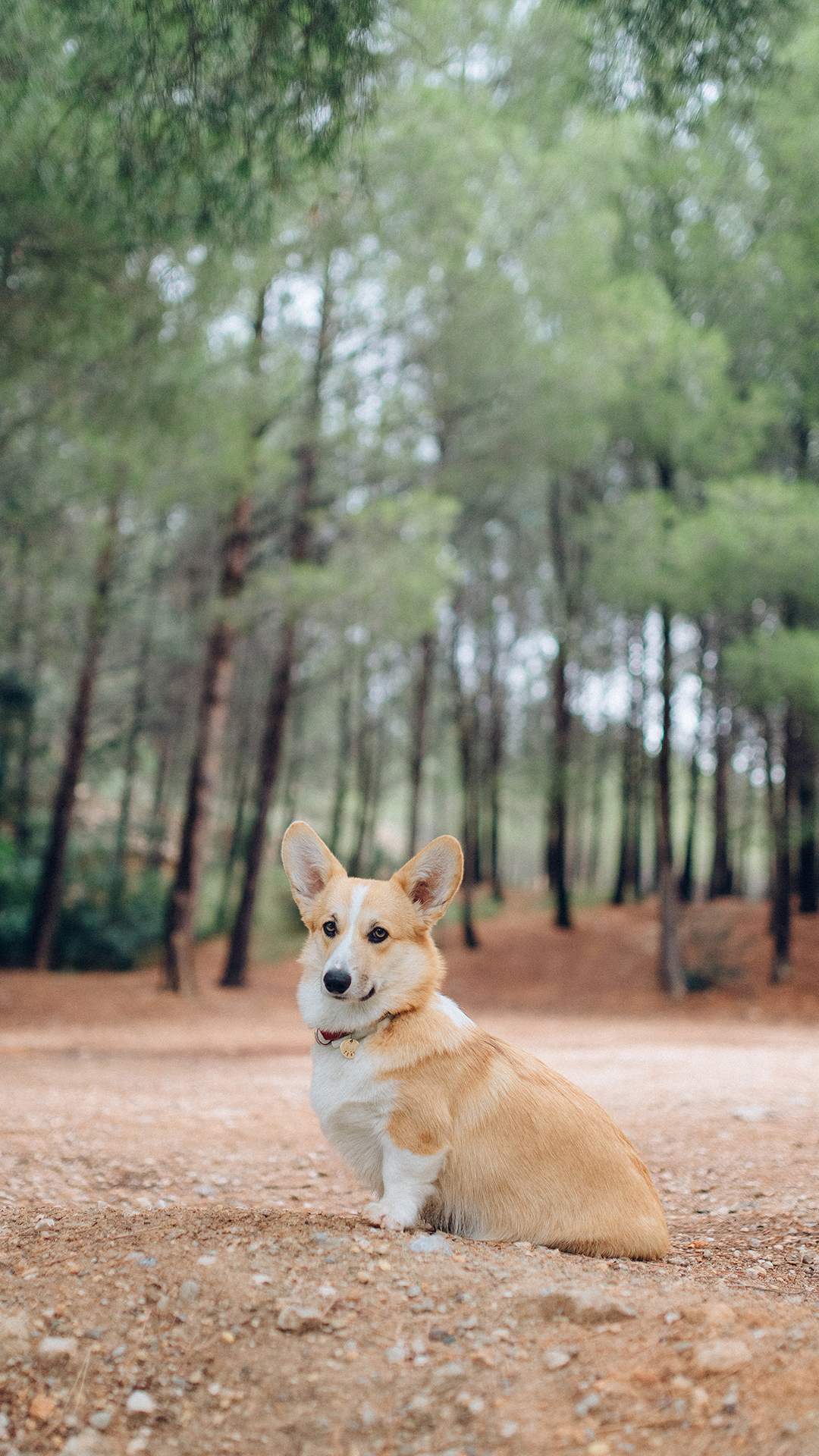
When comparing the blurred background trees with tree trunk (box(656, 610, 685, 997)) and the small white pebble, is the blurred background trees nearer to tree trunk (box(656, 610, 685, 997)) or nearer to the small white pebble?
tree trunk (box(656, 610, 685, 997))

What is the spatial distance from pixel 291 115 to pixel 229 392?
7.21 metres

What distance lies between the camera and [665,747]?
1539cm

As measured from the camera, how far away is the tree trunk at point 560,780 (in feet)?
65.3

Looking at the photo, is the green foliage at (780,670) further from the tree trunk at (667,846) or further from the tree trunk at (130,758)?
the tree trunk at (130,758)

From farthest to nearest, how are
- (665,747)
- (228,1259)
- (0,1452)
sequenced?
(665,747)
(228,1259)
(0,1452)

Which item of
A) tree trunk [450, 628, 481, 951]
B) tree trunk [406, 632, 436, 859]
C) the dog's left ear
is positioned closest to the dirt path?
the dog's left ear

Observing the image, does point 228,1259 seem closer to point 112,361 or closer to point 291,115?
point 291,115

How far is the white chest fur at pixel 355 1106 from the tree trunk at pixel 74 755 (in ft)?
42.4

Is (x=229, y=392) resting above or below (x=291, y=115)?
above

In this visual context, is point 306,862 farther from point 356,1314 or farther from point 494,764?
point 494,764

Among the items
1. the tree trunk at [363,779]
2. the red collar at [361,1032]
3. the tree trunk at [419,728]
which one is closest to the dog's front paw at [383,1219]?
the red collar at [361,1032]

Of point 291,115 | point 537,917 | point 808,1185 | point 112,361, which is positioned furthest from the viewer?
point 537,917

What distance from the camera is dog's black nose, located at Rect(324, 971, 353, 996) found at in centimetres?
267

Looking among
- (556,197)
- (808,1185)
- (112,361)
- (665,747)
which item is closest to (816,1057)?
(808,1185)
